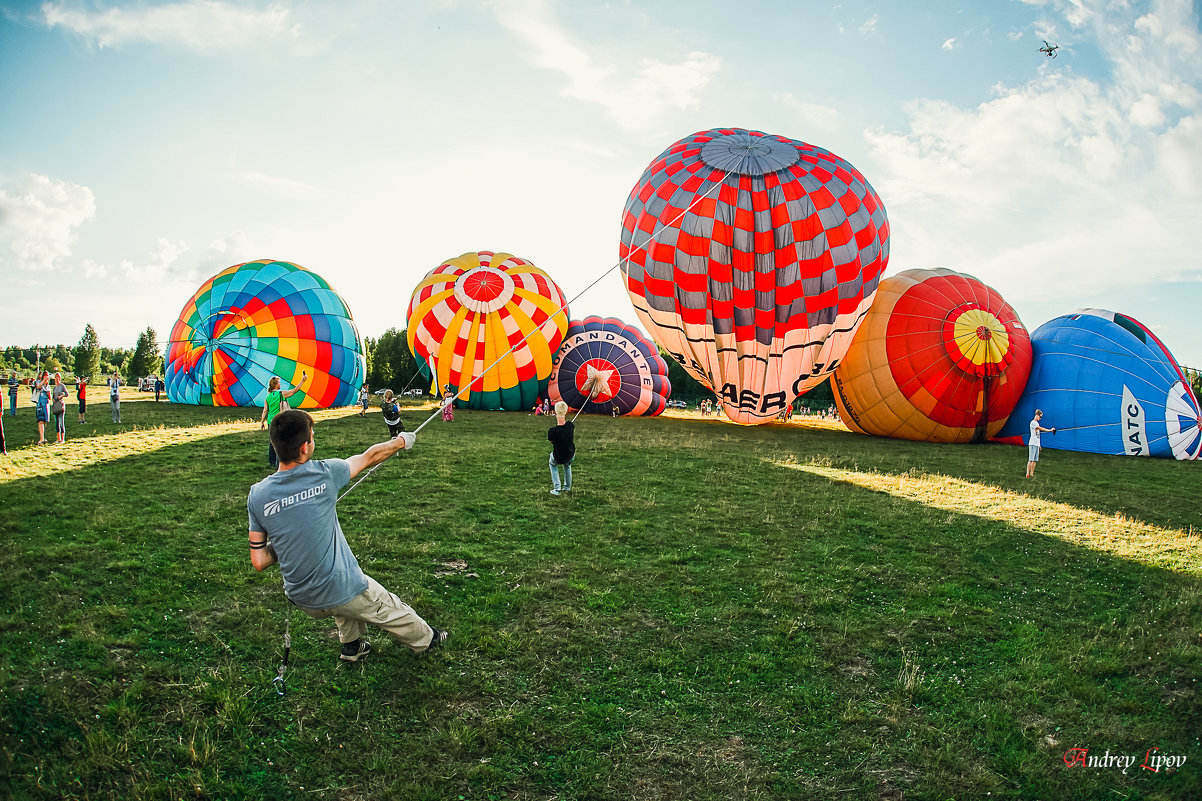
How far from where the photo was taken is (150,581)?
4883mm

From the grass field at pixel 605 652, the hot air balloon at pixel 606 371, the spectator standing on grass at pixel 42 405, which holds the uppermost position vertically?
the hot air balloon at pixel 606 371

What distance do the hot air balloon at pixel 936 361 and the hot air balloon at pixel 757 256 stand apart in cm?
238

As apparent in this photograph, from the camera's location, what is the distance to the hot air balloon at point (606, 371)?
2094 cm

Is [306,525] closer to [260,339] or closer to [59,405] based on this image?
[59,405]

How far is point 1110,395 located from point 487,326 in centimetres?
1655

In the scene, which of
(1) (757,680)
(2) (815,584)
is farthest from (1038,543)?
(1) (757,680)

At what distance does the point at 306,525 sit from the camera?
11.1ft

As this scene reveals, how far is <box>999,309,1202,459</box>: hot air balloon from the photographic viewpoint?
52.7 feet

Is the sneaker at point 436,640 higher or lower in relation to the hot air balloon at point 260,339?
lower

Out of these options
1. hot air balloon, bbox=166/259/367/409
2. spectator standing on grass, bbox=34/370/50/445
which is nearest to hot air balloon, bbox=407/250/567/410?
hot air balloon, bbox=166/259/367/409

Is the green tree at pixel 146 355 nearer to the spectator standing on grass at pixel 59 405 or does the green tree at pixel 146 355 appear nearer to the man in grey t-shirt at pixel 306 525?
the spectator standing on grass at pixel 59 405

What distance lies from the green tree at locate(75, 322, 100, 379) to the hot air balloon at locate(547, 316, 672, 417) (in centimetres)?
6151

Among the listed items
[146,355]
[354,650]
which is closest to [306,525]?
[354,650]

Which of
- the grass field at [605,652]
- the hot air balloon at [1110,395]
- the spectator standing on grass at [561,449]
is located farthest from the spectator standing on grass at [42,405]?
the hot air balloon at [1110,395]
